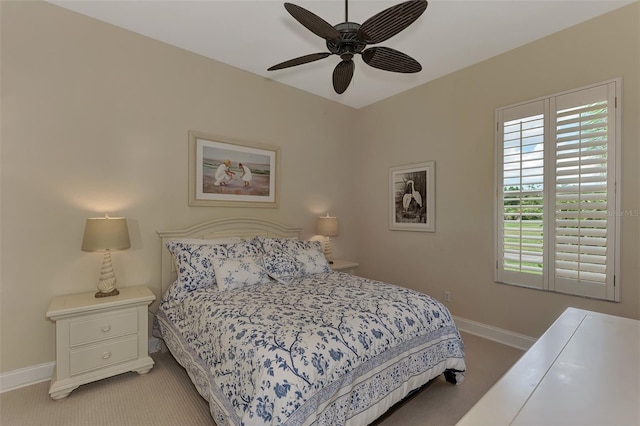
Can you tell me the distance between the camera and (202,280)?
2.63 metres

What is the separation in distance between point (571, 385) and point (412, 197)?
3100 millimetres

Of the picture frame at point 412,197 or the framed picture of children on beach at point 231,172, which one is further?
the picture frame at point 412,197

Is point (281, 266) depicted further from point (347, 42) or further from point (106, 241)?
point (347, 42)

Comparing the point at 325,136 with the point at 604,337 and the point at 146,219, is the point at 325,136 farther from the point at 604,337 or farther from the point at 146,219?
the point at 604,337

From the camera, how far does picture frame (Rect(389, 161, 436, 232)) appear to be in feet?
12.3

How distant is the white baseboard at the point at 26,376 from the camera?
227cm

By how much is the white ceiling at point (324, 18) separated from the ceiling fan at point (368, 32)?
0.65 meters

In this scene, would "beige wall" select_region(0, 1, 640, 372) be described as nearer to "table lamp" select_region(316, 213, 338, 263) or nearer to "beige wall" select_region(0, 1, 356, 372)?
A: "beige wall" select_region(0, 1, 356, 372)

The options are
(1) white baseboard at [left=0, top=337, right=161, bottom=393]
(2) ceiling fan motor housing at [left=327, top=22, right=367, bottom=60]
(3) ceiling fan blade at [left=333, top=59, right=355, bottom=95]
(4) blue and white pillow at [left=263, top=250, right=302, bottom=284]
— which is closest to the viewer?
(2) ceiling fan motor housing at [left=327, top=22, right=367, bottom=60]

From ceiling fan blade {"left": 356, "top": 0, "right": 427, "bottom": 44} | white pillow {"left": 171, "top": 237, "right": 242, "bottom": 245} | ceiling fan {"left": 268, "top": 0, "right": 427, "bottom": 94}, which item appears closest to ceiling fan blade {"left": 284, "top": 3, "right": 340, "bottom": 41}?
ceiling fan {"left": 268, "top": 0, "right": 427, "bottom": 94}

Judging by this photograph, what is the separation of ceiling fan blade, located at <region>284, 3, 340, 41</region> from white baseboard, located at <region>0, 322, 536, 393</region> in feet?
9.93

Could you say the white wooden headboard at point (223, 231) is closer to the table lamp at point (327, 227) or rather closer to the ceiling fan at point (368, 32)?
the table lamp at point (327, 227)

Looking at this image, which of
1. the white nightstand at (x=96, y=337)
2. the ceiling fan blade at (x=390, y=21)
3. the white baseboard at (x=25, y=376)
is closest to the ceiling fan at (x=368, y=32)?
the ceiling fan blade at (x=390, y=21)

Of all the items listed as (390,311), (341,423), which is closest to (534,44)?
(390,311)
